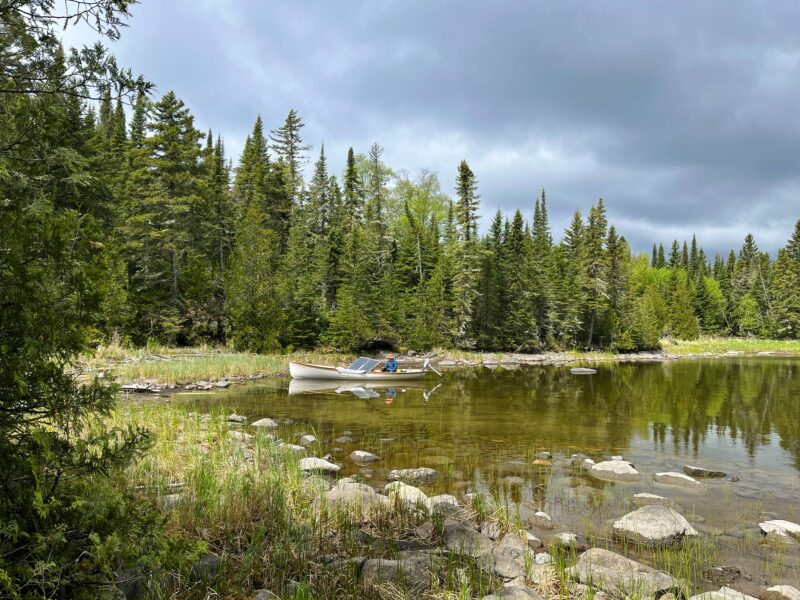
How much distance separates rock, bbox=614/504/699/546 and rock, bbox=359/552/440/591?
3714 millimetres

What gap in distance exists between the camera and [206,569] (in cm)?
431

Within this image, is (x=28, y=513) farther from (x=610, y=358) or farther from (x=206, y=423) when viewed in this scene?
(x=610, y=358)

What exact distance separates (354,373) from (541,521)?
19470mm

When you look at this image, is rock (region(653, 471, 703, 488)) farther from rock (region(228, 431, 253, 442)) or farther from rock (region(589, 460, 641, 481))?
rock (region(228, 431, 253, 442))

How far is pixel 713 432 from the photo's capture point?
1560 centimetres

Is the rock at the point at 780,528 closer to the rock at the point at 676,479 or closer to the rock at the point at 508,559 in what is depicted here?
the rock at the point at 676,479

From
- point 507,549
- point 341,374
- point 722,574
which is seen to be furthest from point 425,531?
point 341,374

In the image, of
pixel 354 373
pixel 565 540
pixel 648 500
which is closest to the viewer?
pixel 565 540

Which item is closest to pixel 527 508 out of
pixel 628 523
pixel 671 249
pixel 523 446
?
pixel 628 523

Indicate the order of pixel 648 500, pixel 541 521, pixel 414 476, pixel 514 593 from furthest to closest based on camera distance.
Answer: pixel 414 476, pixel 648 500, pixel 541 521, pixel 514 593

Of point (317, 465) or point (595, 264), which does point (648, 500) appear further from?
point (595, 264)

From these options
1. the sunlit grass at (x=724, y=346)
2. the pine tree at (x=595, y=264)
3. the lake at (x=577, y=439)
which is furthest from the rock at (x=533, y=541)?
the sunlit grass at (x=724, y=346)

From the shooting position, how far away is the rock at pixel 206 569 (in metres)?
4.23

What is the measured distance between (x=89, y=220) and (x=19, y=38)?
93.6 inches
